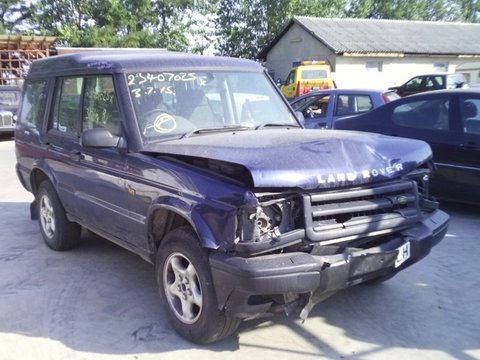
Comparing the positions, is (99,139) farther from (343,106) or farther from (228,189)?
(343,106)

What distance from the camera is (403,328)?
12.5 feet

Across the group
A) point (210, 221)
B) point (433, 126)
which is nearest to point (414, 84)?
point (433, 126)

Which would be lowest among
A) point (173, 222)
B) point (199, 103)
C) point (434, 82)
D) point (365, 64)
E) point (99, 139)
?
point (173, 222)

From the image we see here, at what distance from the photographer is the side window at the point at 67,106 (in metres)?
5.06

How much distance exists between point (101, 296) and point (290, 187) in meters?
2.22

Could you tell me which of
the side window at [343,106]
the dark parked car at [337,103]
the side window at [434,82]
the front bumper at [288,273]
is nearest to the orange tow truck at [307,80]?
the side window at [434,82]

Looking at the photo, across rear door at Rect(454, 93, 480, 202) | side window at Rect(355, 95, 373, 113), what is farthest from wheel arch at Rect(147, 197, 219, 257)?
side window at Rect(355, 95, 373, 113)

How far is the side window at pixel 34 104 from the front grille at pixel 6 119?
12.2m

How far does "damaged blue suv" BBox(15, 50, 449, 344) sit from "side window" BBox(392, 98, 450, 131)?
2630 mm

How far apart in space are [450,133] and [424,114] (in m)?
0.50

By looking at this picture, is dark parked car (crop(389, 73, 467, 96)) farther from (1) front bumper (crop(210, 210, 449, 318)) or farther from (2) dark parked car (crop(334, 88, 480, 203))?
(1) front bumper (crop(210, 210, 449, 318))

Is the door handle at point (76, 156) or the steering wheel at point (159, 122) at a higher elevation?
the steering wheel at point (159, 122)

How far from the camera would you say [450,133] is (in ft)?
21.5

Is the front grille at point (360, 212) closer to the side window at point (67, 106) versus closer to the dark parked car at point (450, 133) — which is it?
the side window at point (67, 106)
